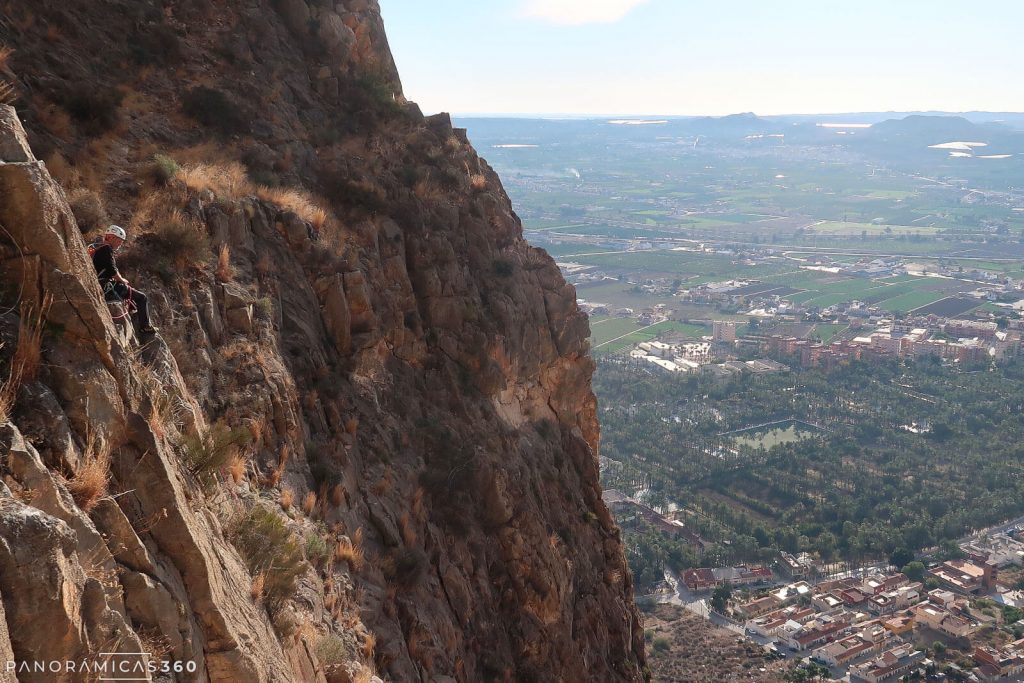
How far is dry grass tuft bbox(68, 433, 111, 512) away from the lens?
5.06m

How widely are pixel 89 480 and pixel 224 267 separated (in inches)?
236

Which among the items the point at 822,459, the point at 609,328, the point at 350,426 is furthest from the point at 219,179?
the point at 609,328

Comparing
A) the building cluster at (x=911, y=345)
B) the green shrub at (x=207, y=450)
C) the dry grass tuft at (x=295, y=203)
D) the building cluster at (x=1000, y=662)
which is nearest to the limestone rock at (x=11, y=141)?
the green shrub at (x=207, y=450)

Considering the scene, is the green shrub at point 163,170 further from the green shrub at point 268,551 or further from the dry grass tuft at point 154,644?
the dry grass tuft at point 154,644

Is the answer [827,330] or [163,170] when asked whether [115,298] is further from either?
[827,330]

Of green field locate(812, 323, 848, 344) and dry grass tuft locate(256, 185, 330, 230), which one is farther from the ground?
dry grass tuft locate(256, 185, 330, 230)

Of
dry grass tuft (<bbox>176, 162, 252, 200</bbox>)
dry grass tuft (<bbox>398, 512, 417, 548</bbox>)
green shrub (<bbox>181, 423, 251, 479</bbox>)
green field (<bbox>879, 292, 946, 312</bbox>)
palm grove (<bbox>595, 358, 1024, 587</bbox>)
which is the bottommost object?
palm grove (<bbox>595, 358, 1024, 587</bbox>)

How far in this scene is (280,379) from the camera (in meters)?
10.4

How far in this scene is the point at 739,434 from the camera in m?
81.6

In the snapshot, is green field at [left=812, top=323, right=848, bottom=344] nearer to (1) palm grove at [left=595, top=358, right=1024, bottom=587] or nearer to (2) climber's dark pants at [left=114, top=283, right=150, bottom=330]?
(1) palm grove at [left=595, top=358, right=1024, bottom=587]

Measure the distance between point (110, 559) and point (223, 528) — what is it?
215 cm

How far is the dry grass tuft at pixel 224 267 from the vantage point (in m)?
10.7

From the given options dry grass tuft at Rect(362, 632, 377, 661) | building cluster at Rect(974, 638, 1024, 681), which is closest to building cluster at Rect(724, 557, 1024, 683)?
building cluster at Rect(974, 638, 1024, 681)

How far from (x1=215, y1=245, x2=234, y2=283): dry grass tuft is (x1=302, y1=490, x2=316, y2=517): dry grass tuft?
9.94 feet
